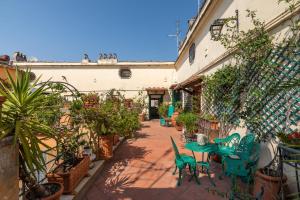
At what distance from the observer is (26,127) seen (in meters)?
2.10

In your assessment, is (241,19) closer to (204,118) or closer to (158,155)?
(204,118)

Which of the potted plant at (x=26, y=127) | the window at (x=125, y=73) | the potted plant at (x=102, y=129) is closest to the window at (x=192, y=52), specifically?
the potted plant at (x=102, y=129)

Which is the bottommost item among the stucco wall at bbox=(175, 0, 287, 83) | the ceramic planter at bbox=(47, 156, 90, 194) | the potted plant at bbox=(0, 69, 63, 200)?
the ceramic planter at bbox=(47, 156, 90, 194)

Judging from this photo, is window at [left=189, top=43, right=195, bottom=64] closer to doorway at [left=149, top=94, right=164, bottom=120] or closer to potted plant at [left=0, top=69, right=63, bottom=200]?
doorway at [left=149, top=94, right=164, bottom=120]

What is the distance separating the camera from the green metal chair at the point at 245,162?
3.59 metres

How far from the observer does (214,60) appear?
21.8 feet

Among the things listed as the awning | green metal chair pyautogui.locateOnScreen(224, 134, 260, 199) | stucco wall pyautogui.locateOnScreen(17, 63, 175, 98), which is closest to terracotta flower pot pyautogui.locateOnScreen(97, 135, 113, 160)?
green metal chair pyautogui.locateOnScreen(224, 134, 260, 199)

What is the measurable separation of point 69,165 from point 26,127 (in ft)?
5.46

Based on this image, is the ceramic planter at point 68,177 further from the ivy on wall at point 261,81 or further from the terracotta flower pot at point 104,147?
the ivy on wall at point 261,81

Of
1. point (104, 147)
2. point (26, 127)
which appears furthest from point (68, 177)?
point (104, 147)

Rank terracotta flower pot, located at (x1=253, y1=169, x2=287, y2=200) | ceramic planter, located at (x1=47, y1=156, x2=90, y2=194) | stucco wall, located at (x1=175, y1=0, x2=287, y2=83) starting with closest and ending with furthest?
terracotta flower pot, located at (x1=253, y1=169, x2=287, y2=200) < ceramic planter, located at (x1=47, y1=156, x2=90, y2=194) < stucco wall, located at (x1=175, y1=0, x2=287, y2=83)

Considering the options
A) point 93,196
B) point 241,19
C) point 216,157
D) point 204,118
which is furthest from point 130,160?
point 241,19

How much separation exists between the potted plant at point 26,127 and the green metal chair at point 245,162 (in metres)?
3.25

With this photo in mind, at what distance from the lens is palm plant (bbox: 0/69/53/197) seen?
6.60 feet
